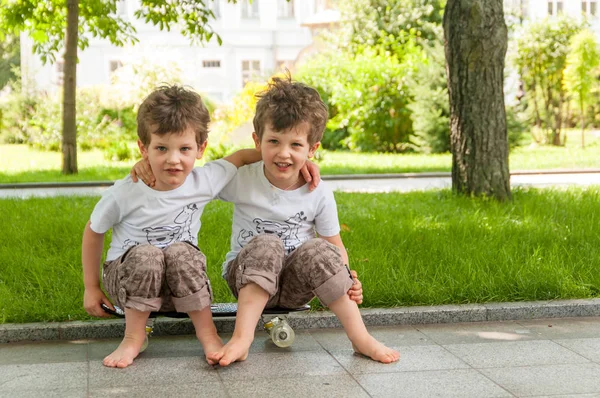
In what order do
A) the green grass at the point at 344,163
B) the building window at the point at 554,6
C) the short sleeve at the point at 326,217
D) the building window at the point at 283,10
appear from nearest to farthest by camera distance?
the short sleeve at the point at 326,217 < the green grass at the point at 344,163 < the building window at the point at 554,6 < the building window at the point at 283,10

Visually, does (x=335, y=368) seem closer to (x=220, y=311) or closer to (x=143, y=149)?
(x=220, y=311)

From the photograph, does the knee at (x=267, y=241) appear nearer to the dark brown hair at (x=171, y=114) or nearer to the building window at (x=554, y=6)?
the dark brown hair at (x=171, y=114)

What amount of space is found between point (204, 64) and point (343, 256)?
3708 centimetres

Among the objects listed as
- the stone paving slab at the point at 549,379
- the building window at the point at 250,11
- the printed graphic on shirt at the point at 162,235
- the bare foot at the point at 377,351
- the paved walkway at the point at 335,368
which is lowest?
the stone paving slab at the point at 549,379

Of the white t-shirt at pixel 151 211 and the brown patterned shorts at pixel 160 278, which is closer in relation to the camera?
the brown patterned shorts at pixel 160 278

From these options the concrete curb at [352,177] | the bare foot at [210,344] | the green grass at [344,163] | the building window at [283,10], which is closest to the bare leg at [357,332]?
the bare foot at [210,344]

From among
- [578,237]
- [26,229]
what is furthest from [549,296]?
[26,229]

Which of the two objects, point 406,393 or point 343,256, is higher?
point 343,256

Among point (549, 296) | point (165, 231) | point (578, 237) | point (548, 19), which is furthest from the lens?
point (548, 19)

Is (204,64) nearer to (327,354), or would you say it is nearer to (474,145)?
(474,145)

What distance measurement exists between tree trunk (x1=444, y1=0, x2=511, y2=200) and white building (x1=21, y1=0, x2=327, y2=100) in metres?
29.3

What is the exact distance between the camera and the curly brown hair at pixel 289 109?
4020 mm

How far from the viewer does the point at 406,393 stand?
356cm

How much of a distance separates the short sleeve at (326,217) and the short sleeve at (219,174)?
45 centimetres
